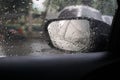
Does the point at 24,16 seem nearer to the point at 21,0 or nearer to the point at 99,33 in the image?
the point at 21,0

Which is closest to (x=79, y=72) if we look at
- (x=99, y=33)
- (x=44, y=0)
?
(x=99, y=33)

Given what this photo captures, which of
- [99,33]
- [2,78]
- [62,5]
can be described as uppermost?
[62,5]

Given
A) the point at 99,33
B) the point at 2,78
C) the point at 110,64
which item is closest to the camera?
the point at 2,78

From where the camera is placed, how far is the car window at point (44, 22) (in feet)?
10.8

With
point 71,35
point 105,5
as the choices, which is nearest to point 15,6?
point 71,35

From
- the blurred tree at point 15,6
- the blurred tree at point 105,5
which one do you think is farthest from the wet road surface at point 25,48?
the blurred tree at point 105,5

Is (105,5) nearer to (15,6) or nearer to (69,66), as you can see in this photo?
(69,66)

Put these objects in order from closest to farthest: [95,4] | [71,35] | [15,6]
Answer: [15,6]
[95,4]
[71,35]

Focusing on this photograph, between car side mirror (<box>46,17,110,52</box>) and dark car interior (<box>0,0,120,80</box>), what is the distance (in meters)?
0.11

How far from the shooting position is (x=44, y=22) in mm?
3369

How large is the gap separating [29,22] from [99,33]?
0.76 metres

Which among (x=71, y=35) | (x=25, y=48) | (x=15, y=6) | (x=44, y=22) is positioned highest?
(x=15, y=6)

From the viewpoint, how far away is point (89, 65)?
3.37 meters

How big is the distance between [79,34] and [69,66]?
0.39m
